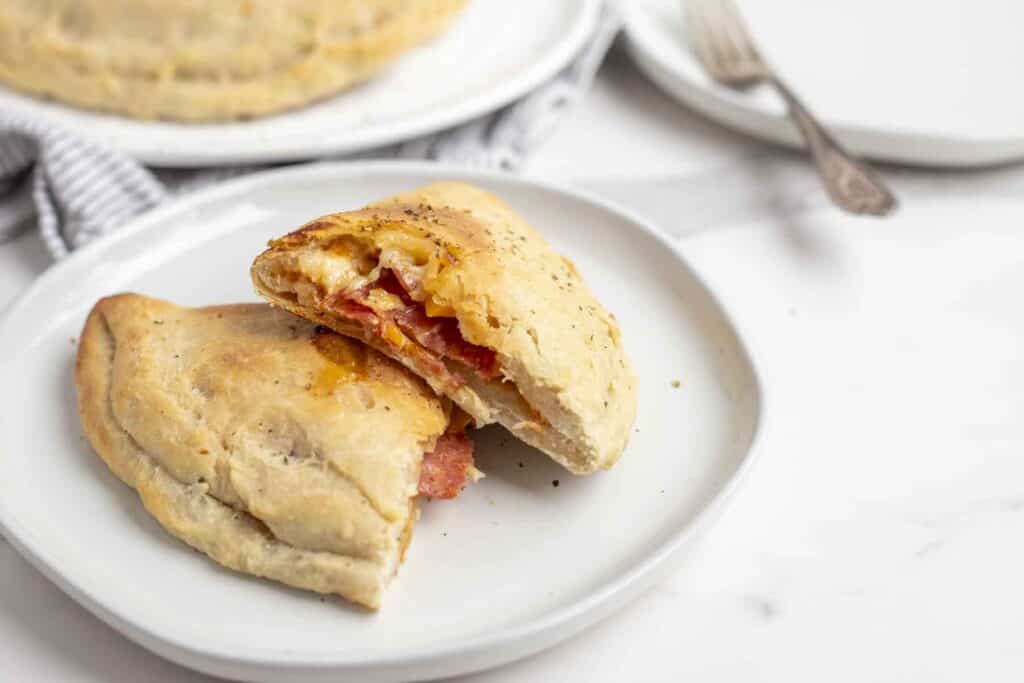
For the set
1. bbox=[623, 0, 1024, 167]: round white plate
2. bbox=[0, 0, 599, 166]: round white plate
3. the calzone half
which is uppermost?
the calzone half

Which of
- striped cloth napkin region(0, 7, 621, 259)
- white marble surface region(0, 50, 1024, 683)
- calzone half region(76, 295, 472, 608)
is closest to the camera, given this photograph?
calzone half region(76, 295, 472, 608)

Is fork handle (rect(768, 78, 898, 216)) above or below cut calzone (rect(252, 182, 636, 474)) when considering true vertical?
below

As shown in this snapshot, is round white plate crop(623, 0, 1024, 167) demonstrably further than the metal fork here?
Yes

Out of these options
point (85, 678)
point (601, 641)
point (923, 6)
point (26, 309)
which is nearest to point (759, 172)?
point (923, 6)

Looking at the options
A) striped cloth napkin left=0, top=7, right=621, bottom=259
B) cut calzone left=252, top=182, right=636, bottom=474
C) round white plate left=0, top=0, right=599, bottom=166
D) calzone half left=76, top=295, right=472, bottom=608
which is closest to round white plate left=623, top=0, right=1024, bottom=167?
round white plate left=0, top=0, right=599, bottom=166

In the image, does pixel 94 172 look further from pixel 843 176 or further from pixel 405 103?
pixel 843 176

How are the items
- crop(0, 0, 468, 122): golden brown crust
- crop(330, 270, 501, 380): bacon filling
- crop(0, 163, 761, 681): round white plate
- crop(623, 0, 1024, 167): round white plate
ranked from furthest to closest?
crop(623, 0, 1024, 167): round white plate < crop(0, 0, 468, 122): golden brown crust < crop(330, 270, 501, 380): bacon filling < crop(0, 163, 761, 681): round white plate

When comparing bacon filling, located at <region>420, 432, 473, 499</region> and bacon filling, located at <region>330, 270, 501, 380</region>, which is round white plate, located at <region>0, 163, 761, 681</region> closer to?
bacon filling, located at <region>420, 432, 473, 499</region>

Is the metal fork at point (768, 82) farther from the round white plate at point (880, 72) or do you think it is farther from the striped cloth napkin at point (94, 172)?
the striped cloth napkin at point (94, 172)

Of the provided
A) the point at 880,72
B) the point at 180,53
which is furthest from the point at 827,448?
the point at 180,53
